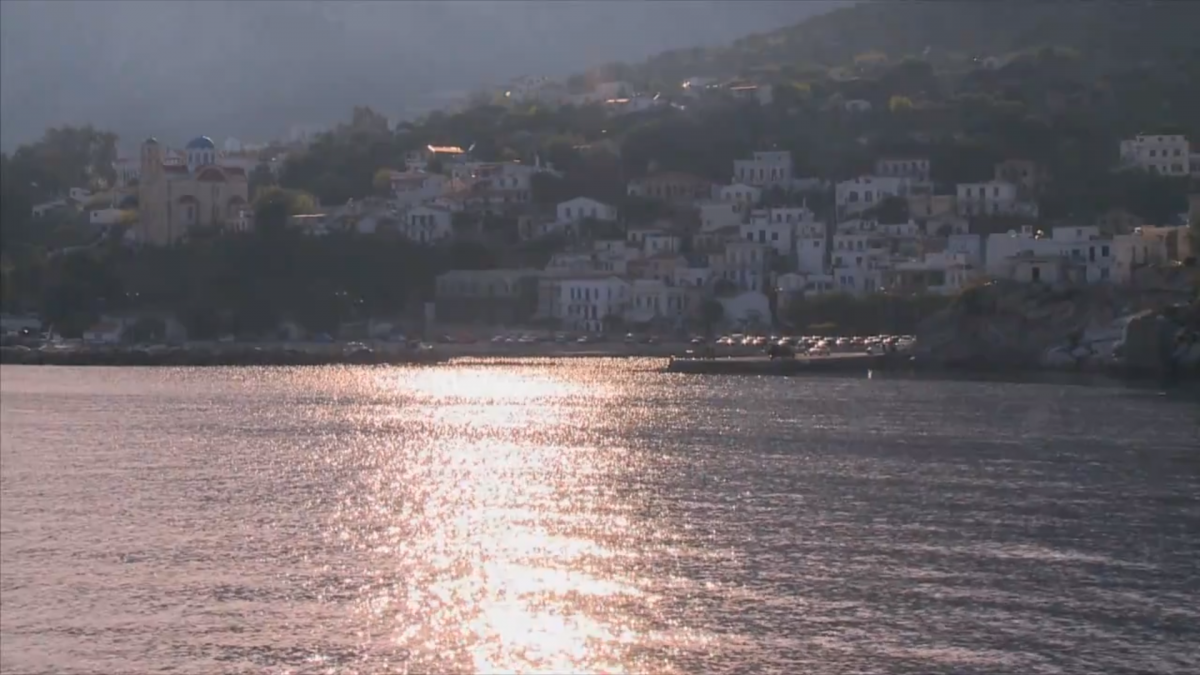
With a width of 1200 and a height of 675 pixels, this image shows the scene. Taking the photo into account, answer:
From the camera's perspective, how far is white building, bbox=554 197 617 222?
55969mm

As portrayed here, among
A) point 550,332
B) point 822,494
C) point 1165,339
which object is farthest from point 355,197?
point 822,494

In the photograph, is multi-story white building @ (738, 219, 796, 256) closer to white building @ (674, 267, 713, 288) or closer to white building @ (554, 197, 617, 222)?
white building @ (674, 267, 713, 288)

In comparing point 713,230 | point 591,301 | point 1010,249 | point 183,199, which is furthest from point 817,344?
point 183,199

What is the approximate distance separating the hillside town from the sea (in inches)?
577

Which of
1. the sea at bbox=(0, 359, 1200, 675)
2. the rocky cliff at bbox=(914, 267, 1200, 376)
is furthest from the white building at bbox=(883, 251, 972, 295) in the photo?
the sea at bbox=(0, 359, 1200, 675)

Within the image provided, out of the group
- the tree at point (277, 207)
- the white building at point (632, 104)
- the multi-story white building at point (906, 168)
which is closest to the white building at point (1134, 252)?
the multi-story white building at point (906, 168)

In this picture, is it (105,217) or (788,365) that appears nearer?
(788,365)

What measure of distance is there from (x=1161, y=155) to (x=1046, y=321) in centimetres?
1600

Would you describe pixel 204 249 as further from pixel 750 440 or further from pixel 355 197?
pixel 750 440

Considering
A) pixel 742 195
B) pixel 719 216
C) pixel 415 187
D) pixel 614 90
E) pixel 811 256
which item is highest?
pixel 614 90

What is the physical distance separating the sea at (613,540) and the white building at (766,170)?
2696 cm

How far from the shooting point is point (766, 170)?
58312 millimetres

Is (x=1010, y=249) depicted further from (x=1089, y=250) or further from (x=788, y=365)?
(x=788, y=365)

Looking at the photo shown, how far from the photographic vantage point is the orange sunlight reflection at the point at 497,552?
14.5m
